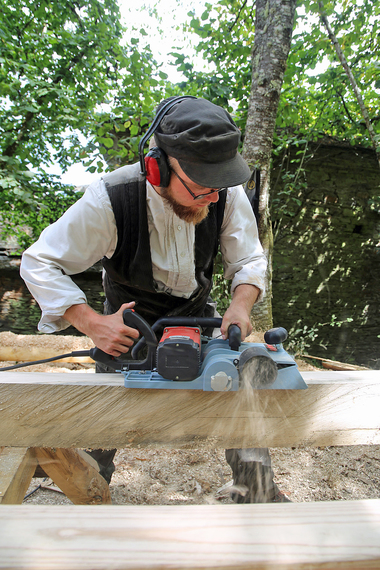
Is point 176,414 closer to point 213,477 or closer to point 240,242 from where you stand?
point 240,242

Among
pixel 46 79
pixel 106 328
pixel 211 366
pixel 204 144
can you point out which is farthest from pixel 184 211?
pixel 46 79

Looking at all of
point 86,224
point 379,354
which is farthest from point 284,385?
point 379,354

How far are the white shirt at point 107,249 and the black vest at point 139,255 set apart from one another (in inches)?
1.6

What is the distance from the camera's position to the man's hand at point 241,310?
1.34 meters

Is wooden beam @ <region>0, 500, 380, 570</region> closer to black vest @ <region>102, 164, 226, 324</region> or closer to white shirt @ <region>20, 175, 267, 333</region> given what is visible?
white shirt @ <region>20, 175, 267, 333</region>

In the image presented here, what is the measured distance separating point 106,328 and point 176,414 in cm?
42

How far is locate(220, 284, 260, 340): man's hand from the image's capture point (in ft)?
4.38

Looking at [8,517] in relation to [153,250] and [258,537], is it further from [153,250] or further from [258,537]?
[153,250]

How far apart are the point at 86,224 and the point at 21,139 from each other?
5861 mm

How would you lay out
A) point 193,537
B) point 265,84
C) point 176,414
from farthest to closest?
point 265,84 < point 176,414 < point 193,537

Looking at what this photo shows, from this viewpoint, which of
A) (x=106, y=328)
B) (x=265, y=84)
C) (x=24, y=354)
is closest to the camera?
(x=106, y=328)

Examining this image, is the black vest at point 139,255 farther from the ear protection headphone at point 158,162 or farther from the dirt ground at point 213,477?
the dirt ground at point 213,477

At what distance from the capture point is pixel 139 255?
156 centimetres

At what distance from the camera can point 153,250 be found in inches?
63.7
